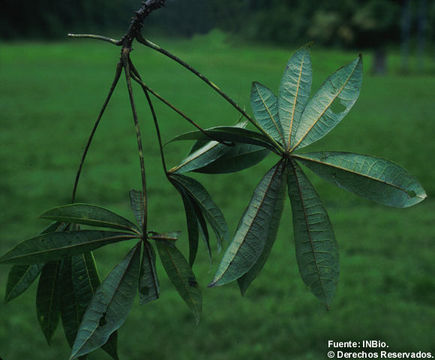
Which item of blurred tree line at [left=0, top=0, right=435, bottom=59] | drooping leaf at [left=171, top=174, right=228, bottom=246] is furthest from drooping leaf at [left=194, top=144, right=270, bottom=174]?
blurred tree line at [left=0, top=0, right=435, bottom=59]

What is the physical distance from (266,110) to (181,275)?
132mm

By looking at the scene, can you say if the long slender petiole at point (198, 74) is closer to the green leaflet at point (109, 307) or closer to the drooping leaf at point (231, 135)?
the drooping leaf at point (231, 135)

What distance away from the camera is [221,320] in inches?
86.4

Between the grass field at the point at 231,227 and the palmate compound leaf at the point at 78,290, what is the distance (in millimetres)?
97

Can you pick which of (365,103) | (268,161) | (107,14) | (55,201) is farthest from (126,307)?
(365,103)

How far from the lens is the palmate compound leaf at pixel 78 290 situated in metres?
0.37

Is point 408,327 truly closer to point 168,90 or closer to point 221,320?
point 221,320

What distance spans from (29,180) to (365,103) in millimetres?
5986

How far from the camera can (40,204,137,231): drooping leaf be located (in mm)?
324

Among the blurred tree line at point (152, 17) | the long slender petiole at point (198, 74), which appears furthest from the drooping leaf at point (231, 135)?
the blurred tree line at point (152, 17)

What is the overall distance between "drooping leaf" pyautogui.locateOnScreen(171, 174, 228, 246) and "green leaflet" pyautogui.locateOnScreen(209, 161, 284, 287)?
5 centimetres

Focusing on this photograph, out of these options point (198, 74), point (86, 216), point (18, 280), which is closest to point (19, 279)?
point (18, 280)

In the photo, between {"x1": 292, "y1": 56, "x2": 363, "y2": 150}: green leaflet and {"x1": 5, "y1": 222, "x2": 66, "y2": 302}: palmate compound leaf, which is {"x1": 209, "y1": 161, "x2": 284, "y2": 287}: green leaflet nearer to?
{"x1": 292, "y1": 56, "x2": 363, "y2": 150}: green leaflet

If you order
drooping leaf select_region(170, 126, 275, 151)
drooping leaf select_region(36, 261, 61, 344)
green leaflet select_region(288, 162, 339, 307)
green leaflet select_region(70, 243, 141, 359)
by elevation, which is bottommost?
drooping leaf select_region(36, 261, 61, 344)
